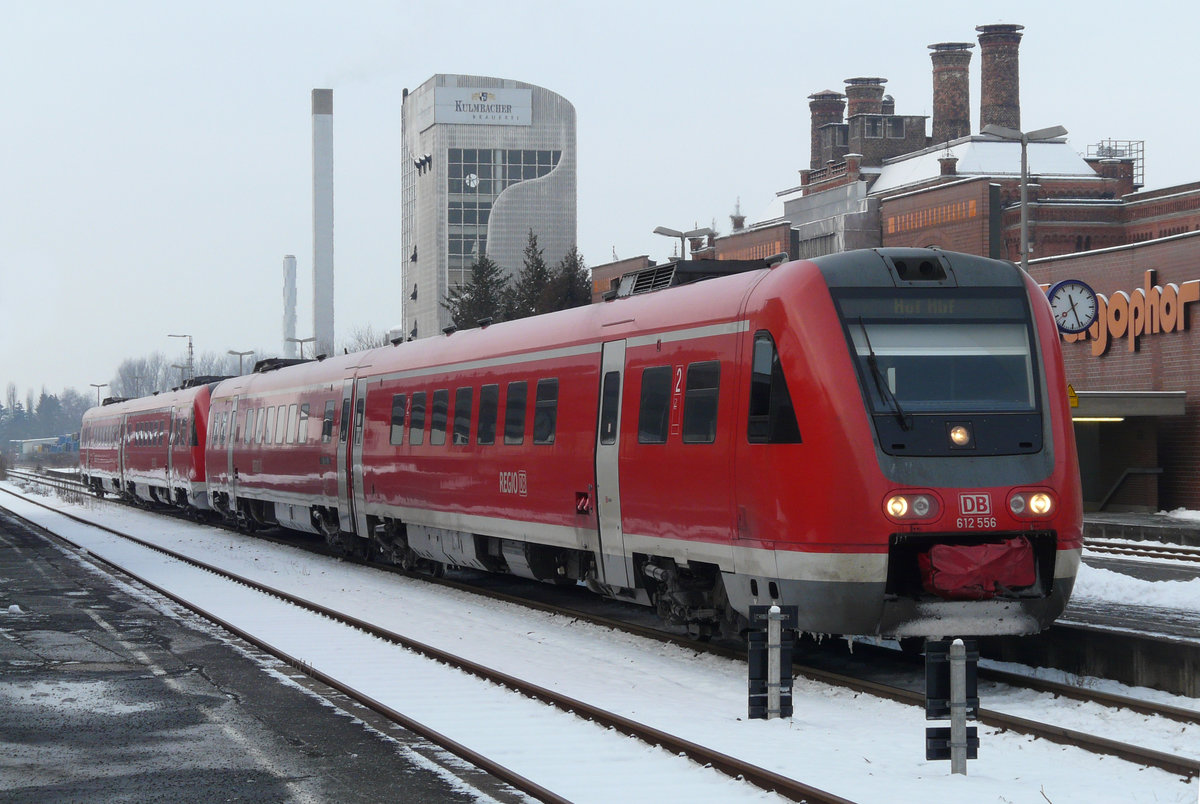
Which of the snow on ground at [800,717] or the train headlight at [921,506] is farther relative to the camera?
the train headlight at [921,506]

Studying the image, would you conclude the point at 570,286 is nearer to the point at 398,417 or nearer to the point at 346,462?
the point at 346,462

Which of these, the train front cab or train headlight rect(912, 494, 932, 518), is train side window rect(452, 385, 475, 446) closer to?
the train front cab

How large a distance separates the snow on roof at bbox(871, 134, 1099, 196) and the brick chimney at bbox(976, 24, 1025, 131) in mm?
5648

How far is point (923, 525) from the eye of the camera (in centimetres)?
1096

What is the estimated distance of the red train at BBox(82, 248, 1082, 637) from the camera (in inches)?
436

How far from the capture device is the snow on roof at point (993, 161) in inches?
3098

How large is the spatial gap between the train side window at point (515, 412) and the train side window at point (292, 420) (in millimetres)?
10313

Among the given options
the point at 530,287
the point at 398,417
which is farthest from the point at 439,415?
the point at 530,287

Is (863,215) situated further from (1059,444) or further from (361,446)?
(1059,444)

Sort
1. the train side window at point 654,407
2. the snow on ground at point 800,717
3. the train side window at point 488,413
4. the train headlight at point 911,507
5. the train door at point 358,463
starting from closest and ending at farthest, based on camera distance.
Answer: the snow on ground at point 800,717 → the train headlight at point 911,507 → the train side window at point 654,407 → the train side window at point 488,413 → the train door at point 358,463

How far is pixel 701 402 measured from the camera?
12.9 m

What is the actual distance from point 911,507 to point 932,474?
303mm

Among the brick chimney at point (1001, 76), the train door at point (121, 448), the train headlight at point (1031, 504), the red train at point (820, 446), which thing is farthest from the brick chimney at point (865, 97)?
the train headlight at point (1031, 504)

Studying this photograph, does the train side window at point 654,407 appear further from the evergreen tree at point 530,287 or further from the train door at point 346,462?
the evergreen tree at point 530,287
